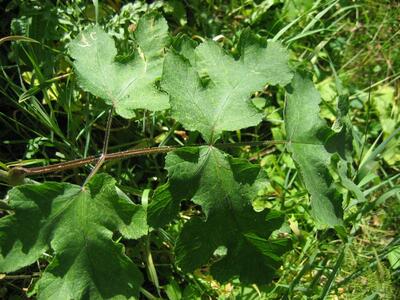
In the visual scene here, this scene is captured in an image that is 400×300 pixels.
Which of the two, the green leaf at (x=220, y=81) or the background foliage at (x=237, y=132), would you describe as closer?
the green leaf at (x=220, y=81)

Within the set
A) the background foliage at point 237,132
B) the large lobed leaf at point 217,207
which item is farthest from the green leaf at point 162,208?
the background foliage at point 237,132

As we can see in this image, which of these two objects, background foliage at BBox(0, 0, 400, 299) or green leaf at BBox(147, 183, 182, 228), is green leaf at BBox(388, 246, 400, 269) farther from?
green leaf at BBox(147, 183, 182, 228)

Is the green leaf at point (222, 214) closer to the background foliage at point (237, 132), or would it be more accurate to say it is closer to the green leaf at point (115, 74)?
the background foliage at point (237, 132)

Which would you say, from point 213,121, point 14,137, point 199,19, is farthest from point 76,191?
point 199,19

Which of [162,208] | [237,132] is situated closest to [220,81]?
[162,208]

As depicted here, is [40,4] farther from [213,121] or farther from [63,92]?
[213,121]

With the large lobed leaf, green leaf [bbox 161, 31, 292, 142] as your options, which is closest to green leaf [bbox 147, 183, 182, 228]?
the large lobed leaf
